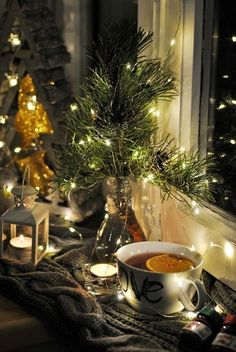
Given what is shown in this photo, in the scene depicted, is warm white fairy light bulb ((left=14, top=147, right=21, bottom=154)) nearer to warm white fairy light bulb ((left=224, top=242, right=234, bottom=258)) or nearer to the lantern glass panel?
the lantern glass panel

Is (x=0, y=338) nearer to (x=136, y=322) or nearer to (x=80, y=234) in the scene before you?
(x=136, y=322)

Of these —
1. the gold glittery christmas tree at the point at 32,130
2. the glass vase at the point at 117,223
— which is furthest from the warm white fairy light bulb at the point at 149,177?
the gold glittery christmas tree at the point at 32,130

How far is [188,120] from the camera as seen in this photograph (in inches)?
43.9

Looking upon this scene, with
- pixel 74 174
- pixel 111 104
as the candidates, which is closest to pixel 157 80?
pixel 111 104

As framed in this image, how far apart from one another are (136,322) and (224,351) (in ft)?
0.55

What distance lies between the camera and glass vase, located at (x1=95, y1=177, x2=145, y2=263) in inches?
44.3

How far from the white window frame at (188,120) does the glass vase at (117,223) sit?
0.08 meters

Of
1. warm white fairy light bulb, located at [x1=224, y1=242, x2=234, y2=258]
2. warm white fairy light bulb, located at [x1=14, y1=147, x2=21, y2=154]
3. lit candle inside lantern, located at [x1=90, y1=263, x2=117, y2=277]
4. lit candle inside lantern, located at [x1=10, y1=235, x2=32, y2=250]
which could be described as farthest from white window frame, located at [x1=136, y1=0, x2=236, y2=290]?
warm white fairy light bulb, located at [x1=14, y1=147, x2=21, y2=154]

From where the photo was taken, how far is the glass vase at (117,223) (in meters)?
1.12

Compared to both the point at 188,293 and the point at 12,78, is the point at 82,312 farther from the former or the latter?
the point at 12,78

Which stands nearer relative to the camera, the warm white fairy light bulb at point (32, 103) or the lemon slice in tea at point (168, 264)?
the lemon slice in tea at point (168, 264)

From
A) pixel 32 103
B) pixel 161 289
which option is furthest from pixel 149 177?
pixel 32 103

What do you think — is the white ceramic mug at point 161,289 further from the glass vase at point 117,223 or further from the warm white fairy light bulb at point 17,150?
the warm white fairy light bulb at point 17,150

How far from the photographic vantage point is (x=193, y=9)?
1065mm
